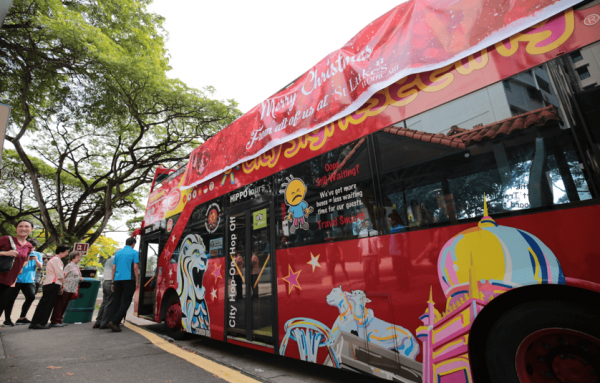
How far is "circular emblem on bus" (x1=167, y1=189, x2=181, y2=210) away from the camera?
237 inches

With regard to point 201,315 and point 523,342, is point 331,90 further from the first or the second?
point 201,315

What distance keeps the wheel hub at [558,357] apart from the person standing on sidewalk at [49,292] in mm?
8251

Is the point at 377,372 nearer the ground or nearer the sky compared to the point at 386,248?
nearer the ground

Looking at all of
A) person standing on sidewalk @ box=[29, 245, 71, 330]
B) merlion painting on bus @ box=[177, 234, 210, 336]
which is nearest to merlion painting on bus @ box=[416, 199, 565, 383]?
merlion painting on bus @ box=[177, 234, 210, 336]

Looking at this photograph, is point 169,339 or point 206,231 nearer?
point 206,231

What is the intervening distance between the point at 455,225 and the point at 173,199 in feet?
17.8

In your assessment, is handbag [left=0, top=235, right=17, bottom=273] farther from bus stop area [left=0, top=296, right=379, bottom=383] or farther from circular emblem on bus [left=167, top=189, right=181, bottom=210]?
circular emblem on bus [left=167, top=189, right=181, bottom=210]

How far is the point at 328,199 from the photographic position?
309 centimetres

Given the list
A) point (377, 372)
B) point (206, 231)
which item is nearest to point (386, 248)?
point (377, 372)

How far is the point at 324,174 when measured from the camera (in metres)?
3.20

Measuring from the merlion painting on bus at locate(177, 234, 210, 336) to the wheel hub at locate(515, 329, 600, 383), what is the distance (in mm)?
4001

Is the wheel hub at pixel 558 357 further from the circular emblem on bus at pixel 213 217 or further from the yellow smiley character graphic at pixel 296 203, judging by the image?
the circular emblem on bus at pixel 213 217

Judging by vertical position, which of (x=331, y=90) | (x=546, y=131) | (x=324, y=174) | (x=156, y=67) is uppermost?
(x=156, y=67)

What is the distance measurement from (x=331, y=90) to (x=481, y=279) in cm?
224
